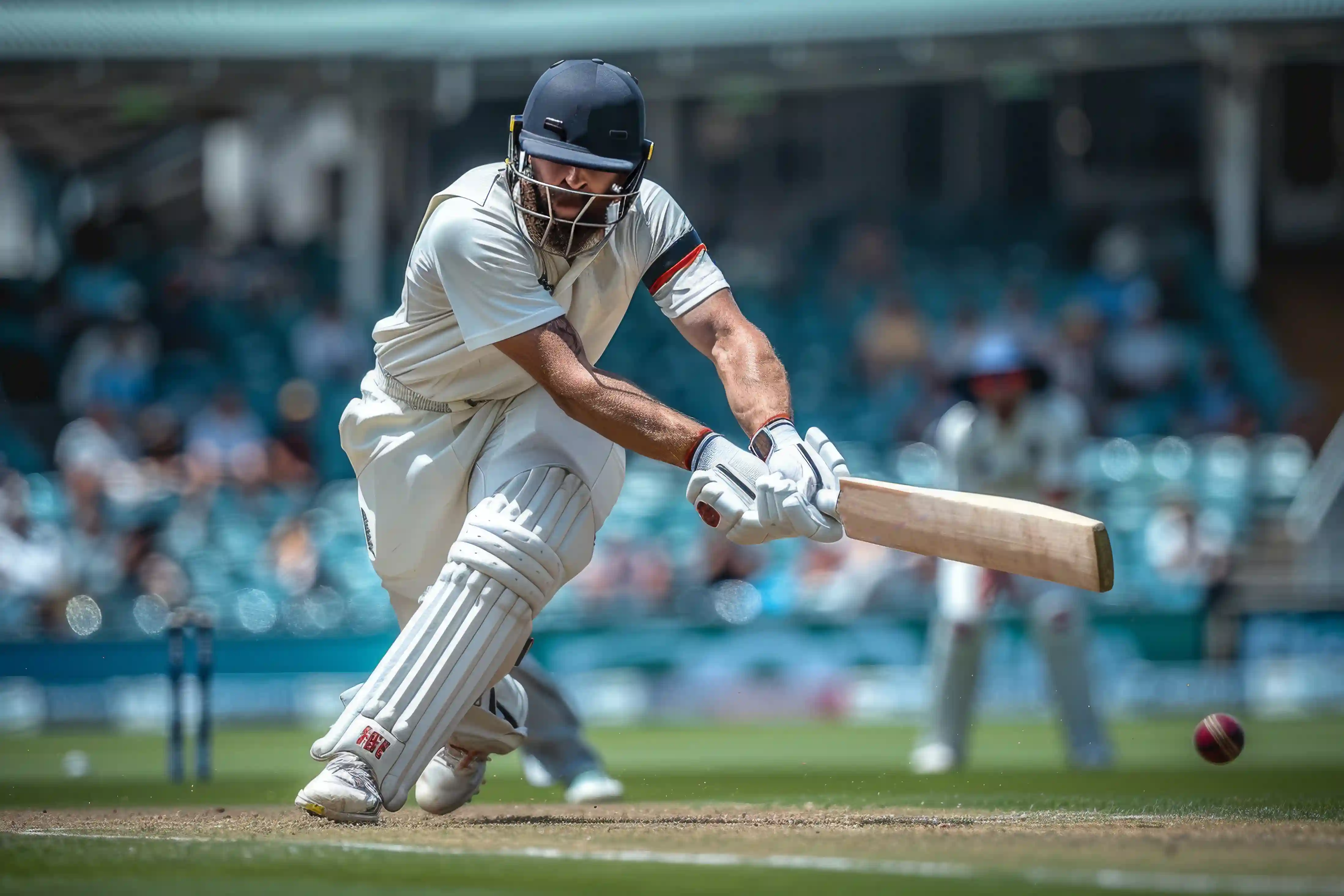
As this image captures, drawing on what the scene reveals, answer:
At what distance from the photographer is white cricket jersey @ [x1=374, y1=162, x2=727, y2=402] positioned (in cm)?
430

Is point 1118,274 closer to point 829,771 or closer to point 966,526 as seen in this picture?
point 829,771

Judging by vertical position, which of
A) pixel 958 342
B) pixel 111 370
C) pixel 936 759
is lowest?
pixel 936 759

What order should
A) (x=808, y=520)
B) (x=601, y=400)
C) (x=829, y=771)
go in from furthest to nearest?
(x=829, y=771)
(x=601, y=400)
(x=808, y=520)

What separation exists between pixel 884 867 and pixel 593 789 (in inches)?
86.9

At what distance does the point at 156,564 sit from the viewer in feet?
41.0

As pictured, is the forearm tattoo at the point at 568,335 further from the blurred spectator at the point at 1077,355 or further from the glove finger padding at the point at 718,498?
the blurred spectator at the point at 1077,355

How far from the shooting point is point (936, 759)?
744 centimetres

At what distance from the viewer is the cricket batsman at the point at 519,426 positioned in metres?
4.18

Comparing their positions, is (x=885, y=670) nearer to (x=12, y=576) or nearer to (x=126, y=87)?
(x=12, y=576)

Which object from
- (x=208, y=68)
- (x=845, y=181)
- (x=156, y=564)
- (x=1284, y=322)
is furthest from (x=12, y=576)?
(x=1284, y=322)

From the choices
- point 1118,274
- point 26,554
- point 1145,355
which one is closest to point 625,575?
point 26,554

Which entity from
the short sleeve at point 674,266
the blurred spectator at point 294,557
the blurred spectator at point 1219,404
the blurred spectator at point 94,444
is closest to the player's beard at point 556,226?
the short sleeve at point 674,266

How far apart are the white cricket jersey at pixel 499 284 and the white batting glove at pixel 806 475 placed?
653 mm

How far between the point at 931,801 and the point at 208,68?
13.3m
